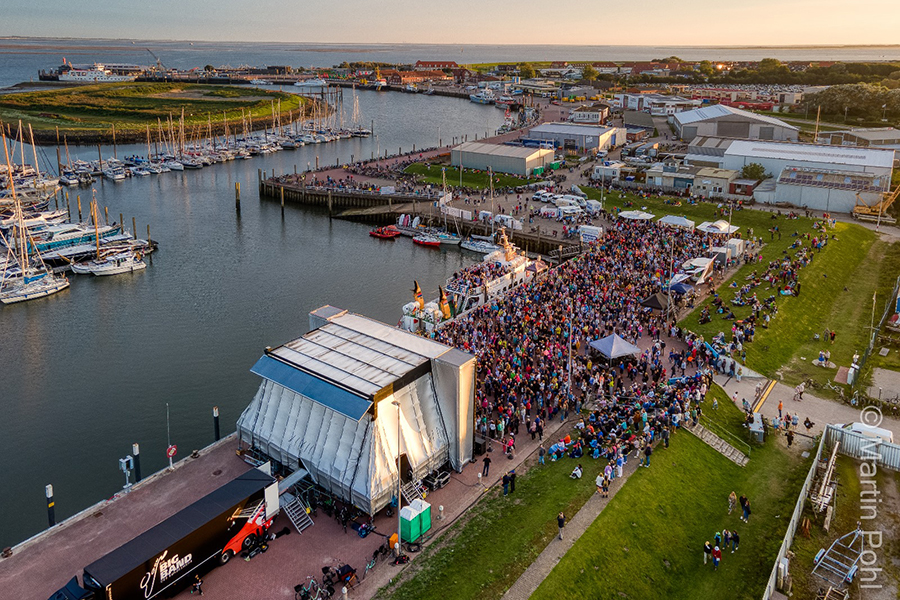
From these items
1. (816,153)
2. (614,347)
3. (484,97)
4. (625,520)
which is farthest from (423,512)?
(484,97)

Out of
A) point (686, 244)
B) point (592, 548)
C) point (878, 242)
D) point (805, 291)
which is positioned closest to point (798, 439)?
point (592, 548)

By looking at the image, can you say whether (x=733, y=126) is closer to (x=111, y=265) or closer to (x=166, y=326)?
(x=111, y=265)

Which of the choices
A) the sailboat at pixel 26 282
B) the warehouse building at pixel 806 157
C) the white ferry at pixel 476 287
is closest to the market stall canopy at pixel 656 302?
the white ferry at pixel 476 287

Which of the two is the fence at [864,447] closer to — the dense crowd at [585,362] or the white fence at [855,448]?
the white fence at [855,448]

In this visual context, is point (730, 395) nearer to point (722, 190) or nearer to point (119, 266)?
point (722, 190)

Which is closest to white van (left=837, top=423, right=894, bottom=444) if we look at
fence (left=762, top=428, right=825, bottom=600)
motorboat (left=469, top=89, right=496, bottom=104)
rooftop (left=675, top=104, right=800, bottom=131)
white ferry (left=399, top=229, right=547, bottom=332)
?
fence (left=762, top=428, right=825, bottom=600)
